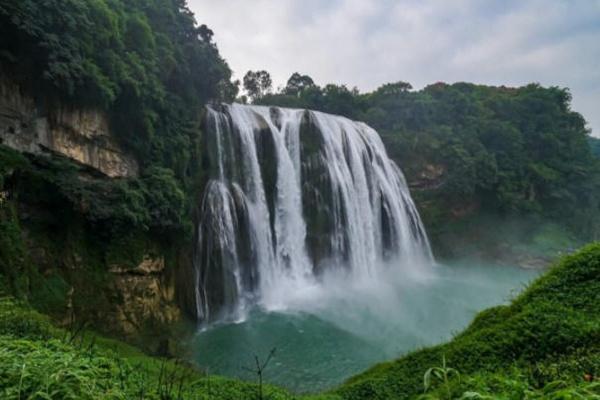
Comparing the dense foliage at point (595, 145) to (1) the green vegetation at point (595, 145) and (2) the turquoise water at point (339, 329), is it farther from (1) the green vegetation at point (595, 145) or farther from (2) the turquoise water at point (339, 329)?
(2) the turquoise water at point (339, 329)

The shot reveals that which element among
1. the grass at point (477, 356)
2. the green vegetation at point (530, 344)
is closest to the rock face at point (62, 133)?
the grass at point (477, 356)

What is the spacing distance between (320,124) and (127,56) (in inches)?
373

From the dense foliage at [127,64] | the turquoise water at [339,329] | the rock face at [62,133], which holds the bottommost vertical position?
the turquoise water at [339,329]

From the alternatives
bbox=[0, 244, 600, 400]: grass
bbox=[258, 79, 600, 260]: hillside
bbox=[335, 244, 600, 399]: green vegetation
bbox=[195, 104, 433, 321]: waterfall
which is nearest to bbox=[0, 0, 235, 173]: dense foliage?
bbox=[195, 104, 433, 321]: waterfall

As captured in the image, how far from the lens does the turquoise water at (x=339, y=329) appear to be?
26.7 ft

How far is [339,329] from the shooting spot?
10.3m

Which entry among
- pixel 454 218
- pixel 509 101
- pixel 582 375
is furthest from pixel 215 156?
pixel 509 101

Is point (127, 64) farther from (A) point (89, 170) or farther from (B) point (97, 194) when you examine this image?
(B) point (97, 194)

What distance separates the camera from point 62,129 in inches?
340

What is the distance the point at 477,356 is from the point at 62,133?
1001cm

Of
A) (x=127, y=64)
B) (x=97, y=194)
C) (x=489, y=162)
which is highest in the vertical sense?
(x=127, y=64)

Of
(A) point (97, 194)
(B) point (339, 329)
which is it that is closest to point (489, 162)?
(B) point (339, 329)

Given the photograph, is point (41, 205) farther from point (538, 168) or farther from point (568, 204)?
point (568, 204)

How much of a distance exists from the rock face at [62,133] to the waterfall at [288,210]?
11.4 ft
